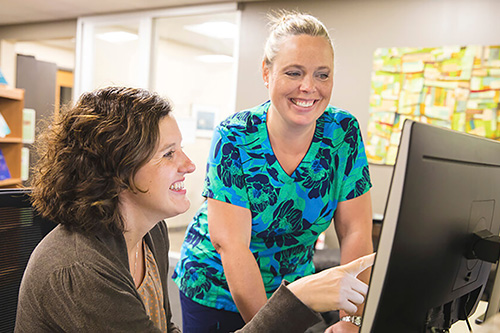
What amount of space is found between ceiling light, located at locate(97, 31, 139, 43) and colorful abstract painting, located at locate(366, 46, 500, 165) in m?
2.78

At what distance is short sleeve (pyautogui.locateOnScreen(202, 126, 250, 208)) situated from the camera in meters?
1.24

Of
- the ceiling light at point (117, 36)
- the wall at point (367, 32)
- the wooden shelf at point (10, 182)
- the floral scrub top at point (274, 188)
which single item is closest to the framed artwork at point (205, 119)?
the wall at point (367, 32)

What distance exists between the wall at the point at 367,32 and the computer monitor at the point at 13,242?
272 centimetres

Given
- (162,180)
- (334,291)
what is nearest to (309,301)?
(334,291)

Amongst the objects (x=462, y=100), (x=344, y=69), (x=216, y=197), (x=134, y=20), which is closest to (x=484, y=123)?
(x=462, y=100)

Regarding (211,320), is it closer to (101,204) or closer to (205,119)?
(101,204)

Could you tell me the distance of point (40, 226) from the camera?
1.21m

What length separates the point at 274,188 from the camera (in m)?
1.29

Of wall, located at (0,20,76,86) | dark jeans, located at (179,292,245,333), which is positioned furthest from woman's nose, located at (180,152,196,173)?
wall, located at (0,20,76,86)

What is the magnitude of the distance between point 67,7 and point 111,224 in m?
4.98

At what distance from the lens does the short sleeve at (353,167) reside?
1335mm

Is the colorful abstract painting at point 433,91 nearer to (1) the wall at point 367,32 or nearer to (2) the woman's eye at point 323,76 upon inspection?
(1) the wall at point 367,32

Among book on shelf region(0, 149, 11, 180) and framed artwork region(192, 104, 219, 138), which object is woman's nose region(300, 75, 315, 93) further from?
framed artwork region(192, 104, 219, 138)

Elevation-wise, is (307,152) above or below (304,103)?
below
